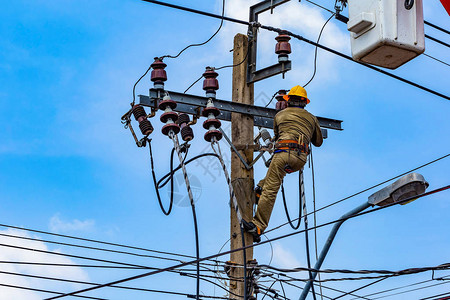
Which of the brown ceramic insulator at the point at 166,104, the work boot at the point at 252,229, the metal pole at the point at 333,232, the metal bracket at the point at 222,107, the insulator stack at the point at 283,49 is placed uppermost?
the insulator stack at the point at 283,49

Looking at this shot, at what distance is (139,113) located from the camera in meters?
11.2

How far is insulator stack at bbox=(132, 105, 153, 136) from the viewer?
438 inches

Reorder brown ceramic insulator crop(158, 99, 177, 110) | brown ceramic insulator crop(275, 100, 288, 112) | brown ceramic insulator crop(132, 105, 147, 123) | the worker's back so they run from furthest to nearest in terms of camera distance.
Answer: brown ceramic insulator crop(275, 100, 288, 112) < the worker's back < brown ceramic insulator crop(132, 105, 147, 123) < brown ceramic insulator crop(158, 99, 177, 110)

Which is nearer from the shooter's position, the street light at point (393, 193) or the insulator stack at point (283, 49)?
the street light at point (393, 193)

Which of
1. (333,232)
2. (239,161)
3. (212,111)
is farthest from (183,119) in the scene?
(333,232)

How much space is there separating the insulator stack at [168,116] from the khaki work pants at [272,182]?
4.87ft

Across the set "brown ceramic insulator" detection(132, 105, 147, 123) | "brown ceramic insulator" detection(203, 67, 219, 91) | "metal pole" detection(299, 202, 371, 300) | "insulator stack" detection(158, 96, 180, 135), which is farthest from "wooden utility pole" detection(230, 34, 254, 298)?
"metal pole" detection(299, 202, 371, 300)

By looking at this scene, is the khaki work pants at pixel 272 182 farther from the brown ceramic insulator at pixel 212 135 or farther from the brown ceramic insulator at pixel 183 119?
the brown ceramic insulator at pixel 183 119

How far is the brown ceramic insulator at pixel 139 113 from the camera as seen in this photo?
11.2 meters

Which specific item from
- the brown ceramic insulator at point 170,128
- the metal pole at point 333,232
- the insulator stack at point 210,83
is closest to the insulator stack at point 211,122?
the insulator stack at point 210,83

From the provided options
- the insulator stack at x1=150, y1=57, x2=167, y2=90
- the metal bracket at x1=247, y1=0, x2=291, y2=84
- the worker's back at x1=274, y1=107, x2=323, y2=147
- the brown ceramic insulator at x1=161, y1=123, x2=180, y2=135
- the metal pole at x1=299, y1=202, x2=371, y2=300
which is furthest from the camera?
the metal bracket at x1=247, y1=0, x2=291, y2=84

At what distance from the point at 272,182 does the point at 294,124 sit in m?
0.89

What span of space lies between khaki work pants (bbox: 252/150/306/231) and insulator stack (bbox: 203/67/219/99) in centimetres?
122

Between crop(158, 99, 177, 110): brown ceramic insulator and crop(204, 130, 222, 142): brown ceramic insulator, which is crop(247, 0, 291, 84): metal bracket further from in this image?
crop(158, 99, 177, 110): brown ceramic insulator
